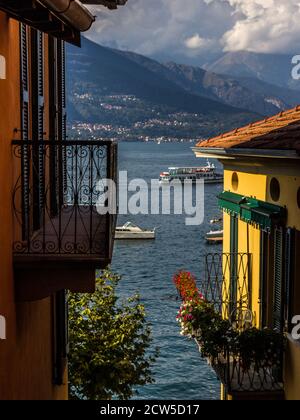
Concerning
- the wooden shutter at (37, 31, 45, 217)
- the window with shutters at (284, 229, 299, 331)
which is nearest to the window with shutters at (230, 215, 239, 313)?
the window with shutters at (284, 229, 299, 331)

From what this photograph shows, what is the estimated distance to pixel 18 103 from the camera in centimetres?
782

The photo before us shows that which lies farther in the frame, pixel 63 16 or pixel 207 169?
pixel 207 169

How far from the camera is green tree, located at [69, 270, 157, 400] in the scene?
46.2ft

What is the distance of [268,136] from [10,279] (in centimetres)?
465

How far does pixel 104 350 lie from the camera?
47.7ft

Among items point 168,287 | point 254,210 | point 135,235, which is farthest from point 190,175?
point 254,210

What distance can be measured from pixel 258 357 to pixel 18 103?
4.68 meters

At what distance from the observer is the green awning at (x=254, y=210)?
32.5ft

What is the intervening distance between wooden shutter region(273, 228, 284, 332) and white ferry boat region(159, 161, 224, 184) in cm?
12113

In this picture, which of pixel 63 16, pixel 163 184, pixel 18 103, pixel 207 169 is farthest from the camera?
pixel 207 169

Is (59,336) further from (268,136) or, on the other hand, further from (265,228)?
(268,136)
